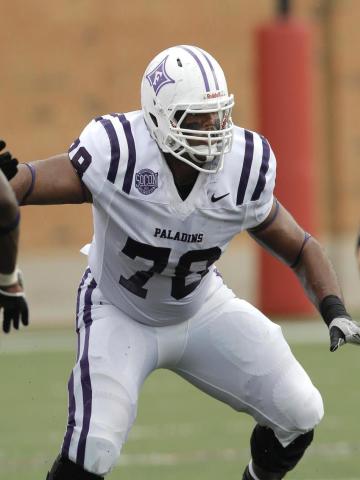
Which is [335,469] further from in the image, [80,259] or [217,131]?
[80,259]

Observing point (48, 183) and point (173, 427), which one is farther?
point (173, 427)

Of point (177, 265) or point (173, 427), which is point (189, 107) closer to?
point (177, 265)

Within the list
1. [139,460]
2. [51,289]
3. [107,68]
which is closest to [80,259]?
[51,289]

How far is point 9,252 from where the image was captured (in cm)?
418

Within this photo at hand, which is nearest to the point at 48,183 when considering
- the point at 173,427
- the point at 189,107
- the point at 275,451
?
the point at 189,107

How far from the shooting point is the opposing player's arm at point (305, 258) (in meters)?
4.67

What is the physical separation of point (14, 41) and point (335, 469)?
8.94 meters

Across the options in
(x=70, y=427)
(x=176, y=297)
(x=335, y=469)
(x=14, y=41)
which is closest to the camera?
(x=70, y=427)

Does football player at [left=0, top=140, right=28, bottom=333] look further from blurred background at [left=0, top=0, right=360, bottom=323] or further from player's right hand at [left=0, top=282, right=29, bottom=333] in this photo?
blurred background at [left=0, top=0, right=360, bottom=323]

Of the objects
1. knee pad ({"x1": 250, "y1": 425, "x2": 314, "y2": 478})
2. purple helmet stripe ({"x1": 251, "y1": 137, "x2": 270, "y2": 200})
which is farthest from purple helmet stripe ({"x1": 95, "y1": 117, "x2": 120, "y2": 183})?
knee pad ({"x1": 250, "y1": 425, "x2": 314, "y2": 478})

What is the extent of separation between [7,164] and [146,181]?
51cm

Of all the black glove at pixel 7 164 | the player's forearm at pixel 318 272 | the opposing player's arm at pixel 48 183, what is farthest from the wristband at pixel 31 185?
the player's forearm at pixel 318 272

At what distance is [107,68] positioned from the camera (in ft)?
46.4

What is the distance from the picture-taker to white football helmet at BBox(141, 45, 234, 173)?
4395 millimetres
